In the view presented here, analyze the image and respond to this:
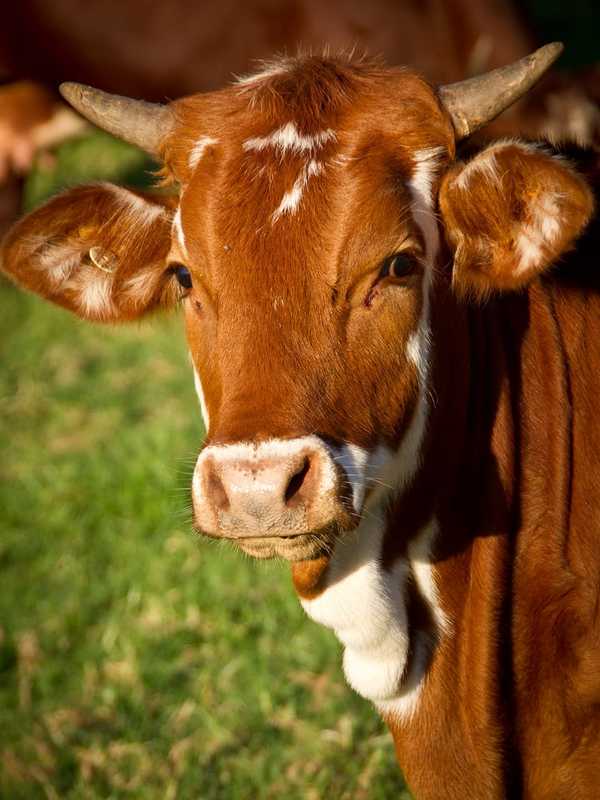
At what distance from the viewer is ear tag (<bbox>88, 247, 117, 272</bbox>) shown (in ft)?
11.7

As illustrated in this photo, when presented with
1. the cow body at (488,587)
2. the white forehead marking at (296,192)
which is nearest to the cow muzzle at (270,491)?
the cow body at (488,587)

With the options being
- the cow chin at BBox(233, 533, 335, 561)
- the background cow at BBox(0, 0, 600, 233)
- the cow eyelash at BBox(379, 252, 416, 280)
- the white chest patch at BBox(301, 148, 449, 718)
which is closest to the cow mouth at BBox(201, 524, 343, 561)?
the cow chin at BBox(233, 533, 335, 561)

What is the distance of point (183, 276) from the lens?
3.17 metres

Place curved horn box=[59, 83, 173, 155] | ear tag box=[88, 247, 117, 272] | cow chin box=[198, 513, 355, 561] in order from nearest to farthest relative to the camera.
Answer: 1. cow chin box=[198, 513, 355, 561]
2. curved horn box=[59, 83, 173, 155]
3. ear tag box=[88, 247, 117, 272]

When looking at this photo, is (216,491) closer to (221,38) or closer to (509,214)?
(509,214)

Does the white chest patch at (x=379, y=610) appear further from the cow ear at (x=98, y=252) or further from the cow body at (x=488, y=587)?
the cow ear at (x=98, y=252)

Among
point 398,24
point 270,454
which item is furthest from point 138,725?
point 398,24

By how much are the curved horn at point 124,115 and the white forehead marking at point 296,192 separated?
629 millimetres

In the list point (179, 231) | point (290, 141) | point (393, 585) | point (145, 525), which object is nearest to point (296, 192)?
point (290, 141)

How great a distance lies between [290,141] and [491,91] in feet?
1.77

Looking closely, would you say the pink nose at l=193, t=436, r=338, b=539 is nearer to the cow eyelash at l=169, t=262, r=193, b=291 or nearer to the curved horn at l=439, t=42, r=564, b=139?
the cow eyelash at l=169, t=262, r=193, b=291

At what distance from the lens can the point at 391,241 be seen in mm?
2867

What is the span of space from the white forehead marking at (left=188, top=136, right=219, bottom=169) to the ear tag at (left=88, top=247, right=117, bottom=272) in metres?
0.54

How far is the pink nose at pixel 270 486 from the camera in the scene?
8.46 feet
